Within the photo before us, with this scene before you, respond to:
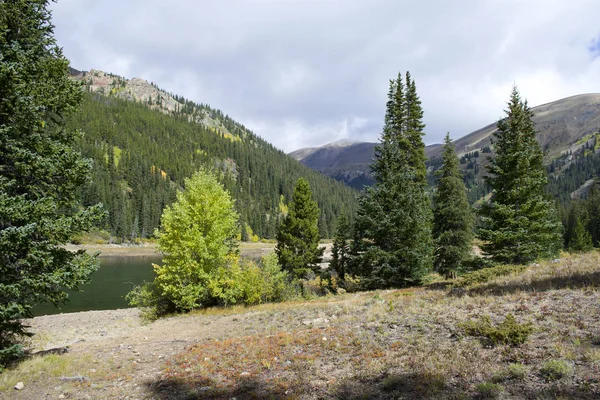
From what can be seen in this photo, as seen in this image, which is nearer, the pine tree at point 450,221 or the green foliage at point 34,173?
the green foliage at point 34,173

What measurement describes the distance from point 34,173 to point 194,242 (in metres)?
11.1

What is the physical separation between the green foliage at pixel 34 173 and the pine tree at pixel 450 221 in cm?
2716

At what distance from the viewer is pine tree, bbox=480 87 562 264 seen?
70.2ft

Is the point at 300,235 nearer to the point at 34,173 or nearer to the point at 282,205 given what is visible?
the point at 34,173

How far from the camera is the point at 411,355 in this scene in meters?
9.04

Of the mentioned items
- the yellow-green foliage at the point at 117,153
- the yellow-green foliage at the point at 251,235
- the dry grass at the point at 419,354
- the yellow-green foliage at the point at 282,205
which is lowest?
the yellow-green foliage at the point at 251,235

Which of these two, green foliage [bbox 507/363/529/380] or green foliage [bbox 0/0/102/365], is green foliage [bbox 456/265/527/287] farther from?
green foliage [bbox 0/0/102/365]

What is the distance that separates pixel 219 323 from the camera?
719 inches

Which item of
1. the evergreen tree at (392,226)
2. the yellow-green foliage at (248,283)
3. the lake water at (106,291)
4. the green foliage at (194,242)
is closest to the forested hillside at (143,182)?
the lake water at (106,291)

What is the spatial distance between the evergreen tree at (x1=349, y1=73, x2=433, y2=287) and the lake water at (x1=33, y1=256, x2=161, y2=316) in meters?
22.5

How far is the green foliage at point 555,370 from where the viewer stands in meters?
6.58

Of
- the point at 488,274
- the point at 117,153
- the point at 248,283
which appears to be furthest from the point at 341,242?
the point at 117,153

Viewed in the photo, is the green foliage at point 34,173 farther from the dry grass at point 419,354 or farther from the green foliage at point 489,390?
the green foliage at point 489,390

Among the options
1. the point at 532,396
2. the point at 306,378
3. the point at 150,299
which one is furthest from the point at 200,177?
the point at 532,396
